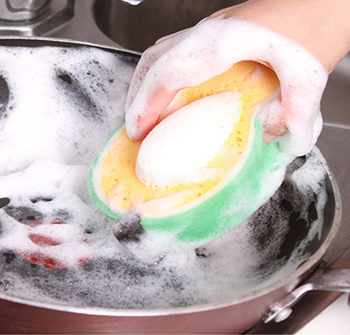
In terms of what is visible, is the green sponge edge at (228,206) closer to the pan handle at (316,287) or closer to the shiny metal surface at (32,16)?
the pan handle at (316,287)

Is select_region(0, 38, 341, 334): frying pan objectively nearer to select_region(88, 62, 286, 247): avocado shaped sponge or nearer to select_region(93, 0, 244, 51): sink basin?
select_region(88, 62, 286, 247): avocado shaped sponge

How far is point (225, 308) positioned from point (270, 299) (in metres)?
0.08

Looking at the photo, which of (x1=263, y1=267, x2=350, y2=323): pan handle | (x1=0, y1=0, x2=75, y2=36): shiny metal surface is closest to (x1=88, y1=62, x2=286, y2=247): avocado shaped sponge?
(x1=263, y1=267, x2=350, y2=323): pan handle

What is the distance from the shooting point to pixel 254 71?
71 cm

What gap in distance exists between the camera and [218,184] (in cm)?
66

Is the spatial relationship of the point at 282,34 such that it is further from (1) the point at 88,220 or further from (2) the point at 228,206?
(1) the point at 88,220

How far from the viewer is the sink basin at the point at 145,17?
49.4 inches

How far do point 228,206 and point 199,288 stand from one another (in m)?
0.14

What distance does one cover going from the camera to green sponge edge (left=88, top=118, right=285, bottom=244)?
66cm

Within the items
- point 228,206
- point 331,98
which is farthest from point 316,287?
point 331,98

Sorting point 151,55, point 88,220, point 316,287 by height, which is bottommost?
point 88,220

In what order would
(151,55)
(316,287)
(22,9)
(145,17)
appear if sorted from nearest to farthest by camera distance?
(316,287)
(151,55)
(22,9)
(145,17)

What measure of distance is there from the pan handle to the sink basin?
88 cm

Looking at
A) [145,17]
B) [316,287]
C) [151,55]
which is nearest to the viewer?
[316,287]
